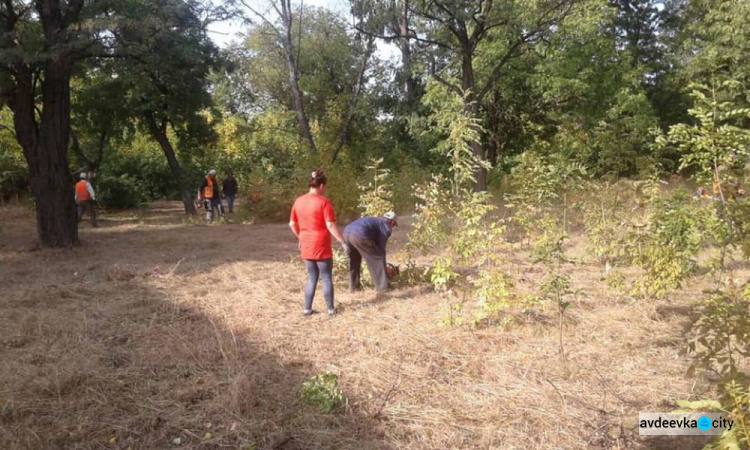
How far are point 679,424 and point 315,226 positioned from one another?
11.4ft

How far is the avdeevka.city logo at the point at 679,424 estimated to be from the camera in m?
2.96

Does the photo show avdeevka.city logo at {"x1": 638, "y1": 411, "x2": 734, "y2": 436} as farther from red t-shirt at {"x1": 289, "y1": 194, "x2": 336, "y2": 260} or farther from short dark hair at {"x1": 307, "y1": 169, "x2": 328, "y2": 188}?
short dark hair at {"x1": 307, "y1": 169, "x2": 328, "y2": 188}

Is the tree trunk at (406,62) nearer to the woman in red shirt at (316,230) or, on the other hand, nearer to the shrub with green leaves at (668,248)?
the woman in red shirt at (316,230)

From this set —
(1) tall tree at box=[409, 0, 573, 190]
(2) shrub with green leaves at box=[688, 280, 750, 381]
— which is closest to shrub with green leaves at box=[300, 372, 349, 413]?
(2) shrub with green leaves at box=[688, 280, 750, 381]

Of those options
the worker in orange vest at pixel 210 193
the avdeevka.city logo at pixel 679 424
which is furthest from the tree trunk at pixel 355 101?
the avdeevka.city logo at pixel 679 424

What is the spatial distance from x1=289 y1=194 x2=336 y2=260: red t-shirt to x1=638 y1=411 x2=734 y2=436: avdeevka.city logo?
3.19m

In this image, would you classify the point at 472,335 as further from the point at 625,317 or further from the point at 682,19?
the point at 682,19

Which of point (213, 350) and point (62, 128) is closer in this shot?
point (213, 350)

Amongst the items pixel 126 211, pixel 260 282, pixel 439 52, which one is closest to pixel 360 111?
pixel 439 52

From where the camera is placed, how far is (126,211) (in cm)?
2016

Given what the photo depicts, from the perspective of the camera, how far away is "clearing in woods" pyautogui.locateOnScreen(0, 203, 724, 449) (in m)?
3.13

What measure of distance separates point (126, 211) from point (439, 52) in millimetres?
13776

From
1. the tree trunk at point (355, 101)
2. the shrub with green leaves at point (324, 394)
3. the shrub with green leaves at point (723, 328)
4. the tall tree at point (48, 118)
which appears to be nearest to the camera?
the shrub with green leaves at point (723, 328)

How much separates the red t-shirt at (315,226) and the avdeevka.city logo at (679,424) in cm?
319
